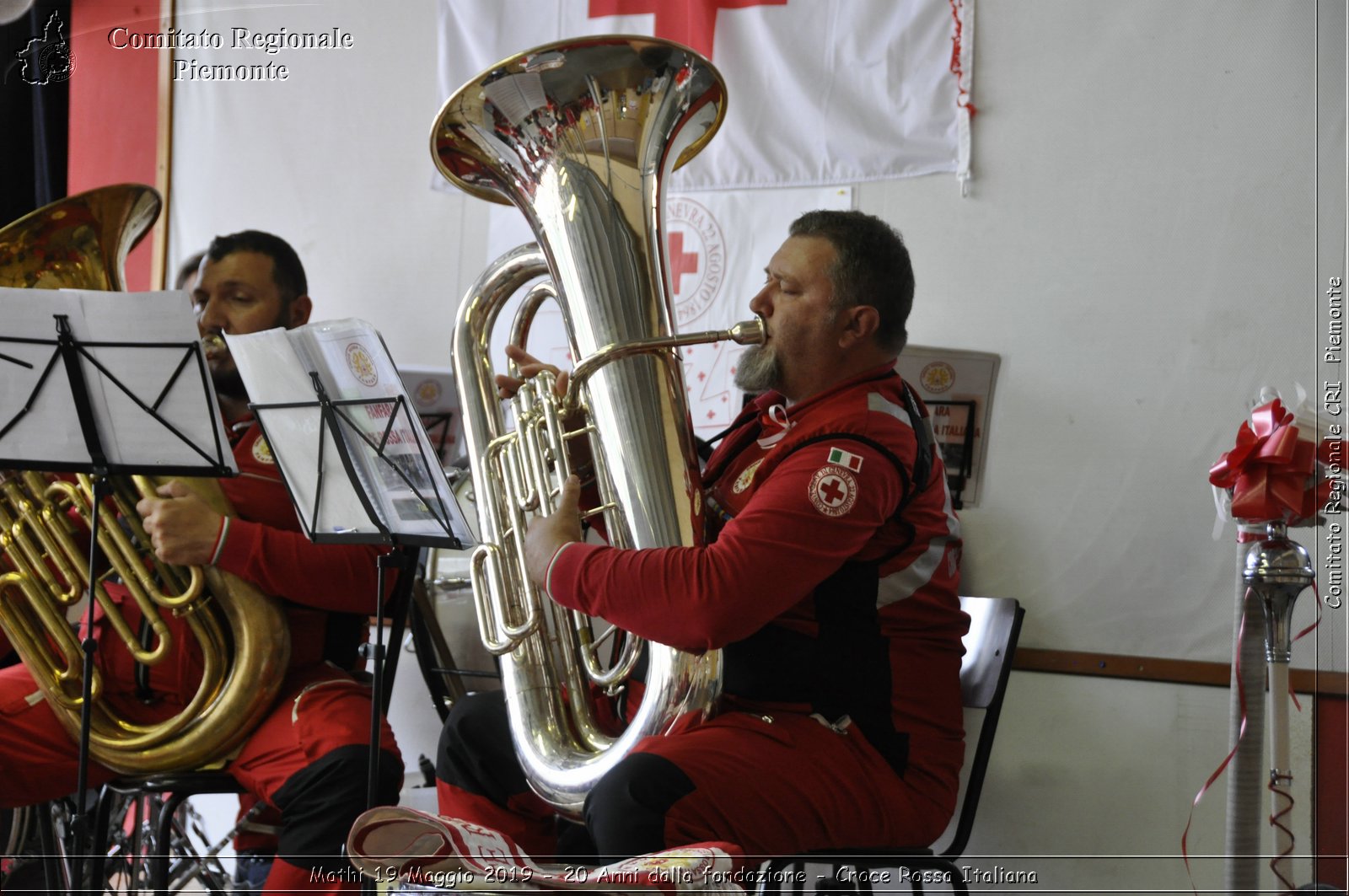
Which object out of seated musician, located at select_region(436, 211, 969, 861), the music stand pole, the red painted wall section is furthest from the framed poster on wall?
the red painted wall section

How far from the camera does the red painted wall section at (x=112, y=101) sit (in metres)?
4.04

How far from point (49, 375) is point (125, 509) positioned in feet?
1.38

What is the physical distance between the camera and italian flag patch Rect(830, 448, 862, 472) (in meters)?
1.81

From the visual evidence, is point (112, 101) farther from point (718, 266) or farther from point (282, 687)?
point (282, 687)

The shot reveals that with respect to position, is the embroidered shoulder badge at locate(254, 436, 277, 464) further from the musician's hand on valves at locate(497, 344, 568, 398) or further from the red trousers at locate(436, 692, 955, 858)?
the red trousers at locate(436, 692, 955, 858)

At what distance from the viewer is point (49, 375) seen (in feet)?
6.40

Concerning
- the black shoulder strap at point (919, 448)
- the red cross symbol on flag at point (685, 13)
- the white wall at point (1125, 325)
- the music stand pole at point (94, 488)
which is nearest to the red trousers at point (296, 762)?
the music stand pole at point (94, 488)

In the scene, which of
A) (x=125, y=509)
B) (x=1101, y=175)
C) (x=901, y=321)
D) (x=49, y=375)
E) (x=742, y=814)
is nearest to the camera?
(x=742, y=814)

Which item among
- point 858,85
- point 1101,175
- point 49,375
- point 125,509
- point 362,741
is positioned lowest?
point 362,741

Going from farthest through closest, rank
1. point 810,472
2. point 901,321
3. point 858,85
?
1. point 858,85
2. point 901,321
3. point 810,472

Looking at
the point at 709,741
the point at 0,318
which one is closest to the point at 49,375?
the point at 0,318

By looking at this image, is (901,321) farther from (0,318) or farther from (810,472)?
(0,318)

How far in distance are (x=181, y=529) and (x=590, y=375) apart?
86cm

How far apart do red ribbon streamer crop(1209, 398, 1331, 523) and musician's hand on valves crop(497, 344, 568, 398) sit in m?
1.14
